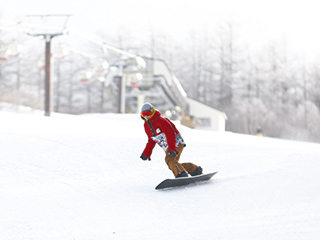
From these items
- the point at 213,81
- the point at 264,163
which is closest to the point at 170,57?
the point at 213,81

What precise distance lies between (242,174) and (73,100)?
46613 mm

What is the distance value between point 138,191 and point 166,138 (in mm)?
977

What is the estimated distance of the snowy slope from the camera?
507 cm

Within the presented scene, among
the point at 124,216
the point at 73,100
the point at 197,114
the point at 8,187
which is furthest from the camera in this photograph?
the point at 73,100

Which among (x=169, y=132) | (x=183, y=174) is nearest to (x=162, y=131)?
(x=169, y=132)

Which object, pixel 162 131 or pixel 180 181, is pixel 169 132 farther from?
pixel 180 181

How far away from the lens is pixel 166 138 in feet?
24.0

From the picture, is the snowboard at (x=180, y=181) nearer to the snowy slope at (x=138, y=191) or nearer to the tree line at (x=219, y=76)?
the snowy slope at (x=138, y=191)

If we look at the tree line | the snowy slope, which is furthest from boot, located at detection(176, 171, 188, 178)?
the tree line

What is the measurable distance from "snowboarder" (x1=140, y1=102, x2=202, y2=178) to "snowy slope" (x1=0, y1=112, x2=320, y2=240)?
369 millimetres

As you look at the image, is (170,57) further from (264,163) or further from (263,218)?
(263,218)

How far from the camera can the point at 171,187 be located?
7.34m

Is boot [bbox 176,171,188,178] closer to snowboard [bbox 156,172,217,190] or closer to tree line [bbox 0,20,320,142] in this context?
snowboard [bbox 156,172,217,190]

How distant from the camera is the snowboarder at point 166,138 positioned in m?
7.28
